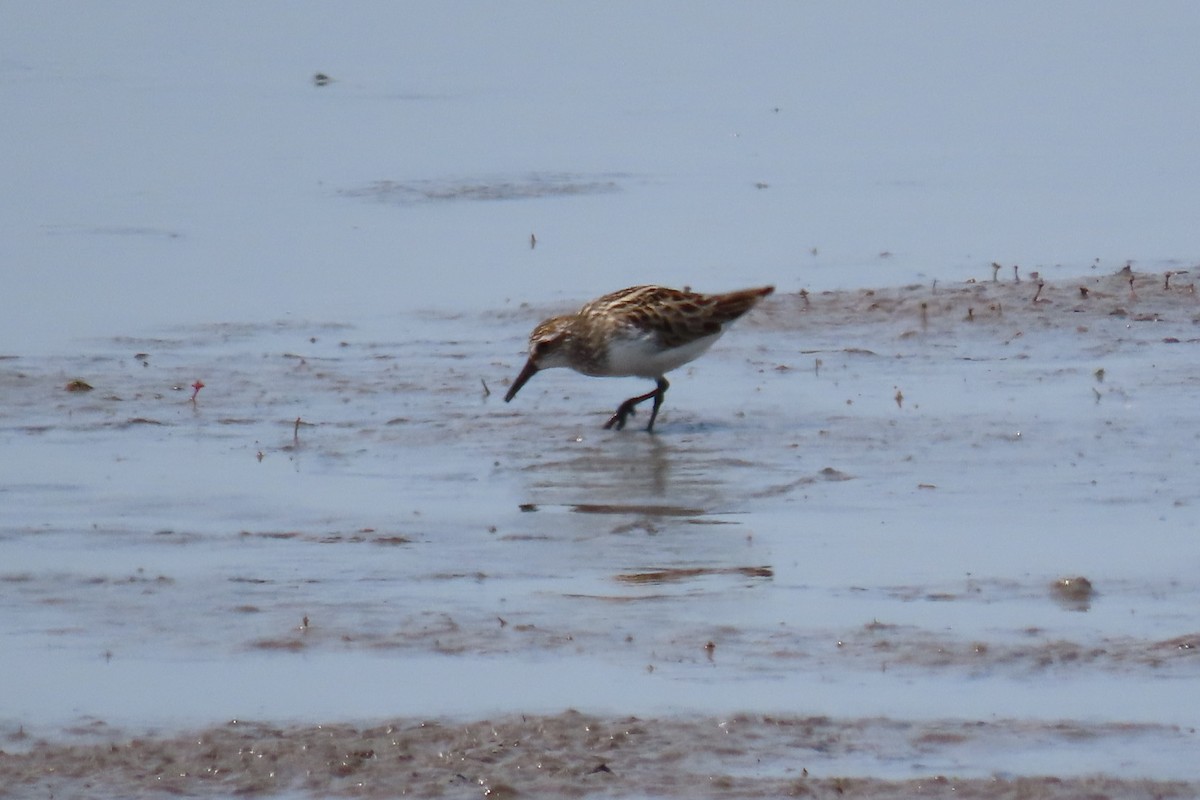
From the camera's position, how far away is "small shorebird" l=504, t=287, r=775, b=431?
12445mm

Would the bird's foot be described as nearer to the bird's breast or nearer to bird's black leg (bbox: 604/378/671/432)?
bird's black leg (bbox: 604/378/671/432)

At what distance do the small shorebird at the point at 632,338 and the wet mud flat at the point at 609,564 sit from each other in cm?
29

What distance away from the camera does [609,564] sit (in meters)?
8.98

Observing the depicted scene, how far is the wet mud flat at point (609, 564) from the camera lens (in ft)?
22.2

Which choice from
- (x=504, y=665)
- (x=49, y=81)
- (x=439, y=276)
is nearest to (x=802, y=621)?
(x=504, y=665)

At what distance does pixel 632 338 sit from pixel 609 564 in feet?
11.9

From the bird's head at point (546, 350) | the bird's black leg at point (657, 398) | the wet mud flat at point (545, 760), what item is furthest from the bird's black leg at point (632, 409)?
the wet mud flat at point (545, 760)

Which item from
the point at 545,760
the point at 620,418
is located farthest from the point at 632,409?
the point at 545,760

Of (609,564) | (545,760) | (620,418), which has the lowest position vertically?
(545,760)

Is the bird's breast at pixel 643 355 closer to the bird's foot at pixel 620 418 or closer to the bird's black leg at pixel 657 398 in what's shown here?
the bird's black leg at pixel 657 398

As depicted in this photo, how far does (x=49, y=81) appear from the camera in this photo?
24734 millimetres

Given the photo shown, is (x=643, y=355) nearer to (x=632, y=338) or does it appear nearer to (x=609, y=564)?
(x=632, y=338)

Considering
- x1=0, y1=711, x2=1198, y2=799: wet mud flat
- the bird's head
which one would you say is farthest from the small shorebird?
x1=0, y1=711, x2=1198, y2=799: wet mud flat

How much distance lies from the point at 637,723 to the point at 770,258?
9547 millimetres
